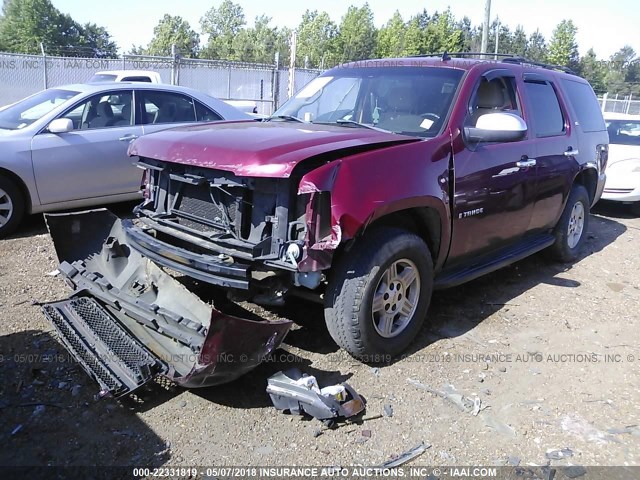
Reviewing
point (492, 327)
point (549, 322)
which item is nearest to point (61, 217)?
point (492, 327)

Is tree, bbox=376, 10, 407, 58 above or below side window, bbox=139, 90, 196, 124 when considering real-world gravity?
above

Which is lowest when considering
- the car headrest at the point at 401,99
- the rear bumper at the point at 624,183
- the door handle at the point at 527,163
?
the rear bumper at the point at 624,183

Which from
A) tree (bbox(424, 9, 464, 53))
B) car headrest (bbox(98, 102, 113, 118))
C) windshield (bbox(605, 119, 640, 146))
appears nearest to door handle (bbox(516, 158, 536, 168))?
car headrest (bbox(98, 102, 113, 118))

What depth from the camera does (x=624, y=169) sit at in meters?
9.46

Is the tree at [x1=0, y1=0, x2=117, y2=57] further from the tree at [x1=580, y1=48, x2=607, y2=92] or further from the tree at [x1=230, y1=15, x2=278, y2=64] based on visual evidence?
the tree at [x1=580, y1=48, x2=607, y2=92]

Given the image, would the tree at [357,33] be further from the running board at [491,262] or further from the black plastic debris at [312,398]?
the black plastic debris at [312,398]

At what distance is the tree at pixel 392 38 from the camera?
2479 inches

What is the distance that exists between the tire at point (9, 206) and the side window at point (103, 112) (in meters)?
1.00

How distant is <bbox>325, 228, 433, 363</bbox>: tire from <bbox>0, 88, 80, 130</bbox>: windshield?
4.72 metres

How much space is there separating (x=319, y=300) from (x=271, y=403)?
72 cm

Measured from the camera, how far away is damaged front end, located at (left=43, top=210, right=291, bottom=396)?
10.4ft

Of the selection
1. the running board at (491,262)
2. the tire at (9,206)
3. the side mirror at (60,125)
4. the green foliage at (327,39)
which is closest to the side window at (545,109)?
the running board at (491,262)

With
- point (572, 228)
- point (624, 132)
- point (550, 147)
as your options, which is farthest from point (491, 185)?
point (624, 132)

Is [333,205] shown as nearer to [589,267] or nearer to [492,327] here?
[492,327]
